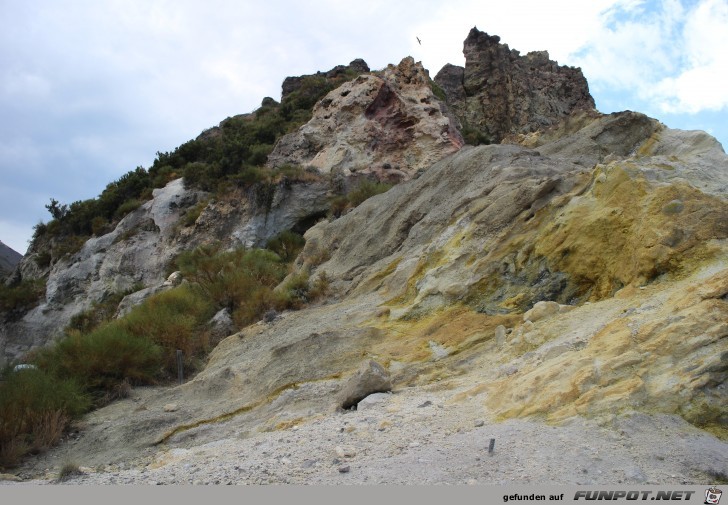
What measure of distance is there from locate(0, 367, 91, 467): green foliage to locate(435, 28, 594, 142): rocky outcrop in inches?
Result: 1162

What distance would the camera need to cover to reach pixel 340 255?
11.5 meters

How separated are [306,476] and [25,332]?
19.0 meters

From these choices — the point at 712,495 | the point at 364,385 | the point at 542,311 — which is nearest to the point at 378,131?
the point at 542,311

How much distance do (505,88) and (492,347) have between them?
3383 centimetres

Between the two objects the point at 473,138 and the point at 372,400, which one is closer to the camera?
the point at 372,400

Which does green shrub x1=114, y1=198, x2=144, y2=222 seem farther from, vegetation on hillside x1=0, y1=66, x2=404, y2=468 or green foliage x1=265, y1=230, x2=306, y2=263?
green foliage x1=265, y1=230, x2=306, y2=263

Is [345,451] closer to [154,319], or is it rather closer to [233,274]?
[154,319]

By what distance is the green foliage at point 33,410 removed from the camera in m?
6.41


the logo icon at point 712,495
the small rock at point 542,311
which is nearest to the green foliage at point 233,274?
the small rock at point 542,311

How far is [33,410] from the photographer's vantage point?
23.0 feet

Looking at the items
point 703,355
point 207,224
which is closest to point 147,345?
point 703,355

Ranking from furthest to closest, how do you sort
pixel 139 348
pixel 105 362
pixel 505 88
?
1. pixel 505 88
2. pixel 139 348
3. pixel 105 362

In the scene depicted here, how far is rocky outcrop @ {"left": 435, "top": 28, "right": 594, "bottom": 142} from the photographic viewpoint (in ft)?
115

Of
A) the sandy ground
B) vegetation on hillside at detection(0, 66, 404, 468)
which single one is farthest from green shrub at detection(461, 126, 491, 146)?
the sandy ground
